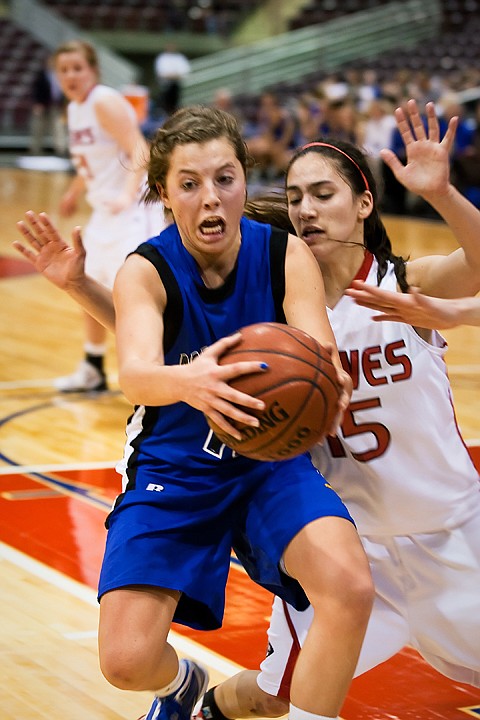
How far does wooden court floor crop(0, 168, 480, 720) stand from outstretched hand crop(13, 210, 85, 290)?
121 centimetres

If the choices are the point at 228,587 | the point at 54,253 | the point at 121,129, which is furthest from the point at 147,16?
the point at 54,253

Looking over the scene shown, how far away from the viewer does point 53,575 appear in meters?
4.44

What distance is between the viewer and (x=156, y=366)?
2.71 m

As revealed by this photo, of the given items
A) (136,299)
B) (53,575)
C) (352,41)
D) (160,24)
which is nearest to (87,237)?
(53,575)

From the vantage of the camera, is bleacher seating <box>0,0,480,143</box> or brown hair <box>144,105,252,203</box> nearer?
brown hair <box>144,105,252,203</box>

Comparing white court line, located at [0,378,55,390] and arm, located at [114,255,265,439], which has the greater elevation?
arm, located at [114,255,265,439]

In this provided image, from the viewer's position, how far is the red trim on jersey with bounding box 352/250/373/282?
3346mm

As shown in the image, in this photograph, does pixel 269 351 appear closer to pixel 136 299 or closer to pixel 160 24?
pixel 136 299

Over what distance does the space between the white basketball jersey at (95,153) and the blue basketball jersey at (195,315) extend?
14.5 ft

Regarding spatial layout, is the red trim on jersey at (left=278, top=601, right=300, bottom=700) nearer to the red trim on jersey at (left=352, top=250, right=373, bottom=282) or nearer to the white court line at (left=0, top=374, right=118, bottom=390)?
the red trim on jersey at (left=352, top=250, right=373, bottom=282)

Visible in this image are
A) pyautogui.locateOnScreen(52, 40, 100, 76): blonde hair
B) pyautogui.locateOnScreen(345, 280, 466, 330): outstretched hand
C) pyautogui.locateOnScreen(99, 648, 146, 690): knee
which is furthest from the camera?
pyautogui.locateOnScreen(52, 40, 100, 76): blonde hair

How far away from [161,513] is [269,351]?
1.83 ft

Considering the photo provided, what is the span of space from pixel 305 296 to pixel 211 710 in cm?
116

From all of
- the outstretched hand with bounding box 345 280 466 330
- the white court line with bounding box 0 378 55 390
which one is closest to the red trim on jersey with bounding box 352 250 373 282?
the outstretched hand with bounding box 345 280 466 330
